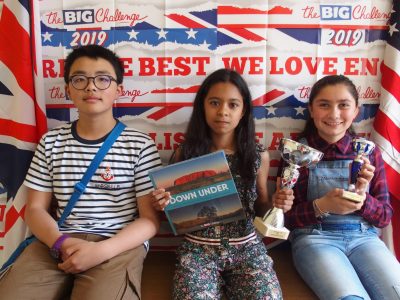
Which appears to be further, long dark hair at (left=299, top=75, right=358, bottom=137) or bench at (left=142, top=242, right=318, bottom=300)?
long dark hair at (left=299, top=75, right=358, bottom=137)

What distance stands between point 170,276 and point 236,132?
0.63 meters

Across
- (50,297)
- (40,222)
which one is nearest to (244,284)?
(50,297)

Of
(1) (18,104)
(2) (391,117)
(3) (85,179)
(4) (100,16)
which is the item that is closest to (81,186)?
(3) (85,179)

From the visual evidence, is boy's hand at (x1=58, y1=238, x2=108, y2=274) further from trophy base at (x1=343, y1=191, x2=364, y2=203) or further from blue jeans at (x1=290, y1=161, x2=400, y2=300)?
trophy base at (x1=343, y1=191, x2=364, y2=203)

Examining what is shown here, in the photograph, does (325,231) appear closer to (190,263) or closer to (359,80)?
(190,263)

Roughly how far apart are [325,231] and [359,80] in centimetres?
67

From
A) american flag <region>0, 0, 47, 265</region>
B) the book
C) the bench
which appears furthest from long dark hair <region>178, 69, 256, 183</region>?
american flag <region>0, 0, 47, 265</region>

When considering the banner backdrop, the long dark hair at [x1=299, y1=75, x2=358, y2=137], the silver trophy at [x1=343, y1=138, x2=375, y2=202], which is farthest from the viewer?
the banner backdrop

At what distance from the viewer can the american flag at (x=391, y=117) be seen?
1.55 metres

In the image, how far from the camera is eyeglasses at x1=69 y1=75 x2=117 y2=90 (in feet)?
4.44

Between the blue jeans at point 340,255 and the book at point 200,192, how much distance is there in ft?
0.99

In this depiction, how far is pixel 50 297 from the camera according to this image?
3.96 feet

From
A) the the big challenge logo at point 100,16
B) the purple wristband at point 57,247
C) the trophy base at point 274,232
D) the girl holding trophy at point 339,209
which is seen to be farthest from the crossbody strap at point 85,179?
the girl holding trophy at point 339,209

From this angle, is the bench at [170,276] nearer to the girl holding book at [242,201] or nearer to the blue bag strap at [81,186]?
the girl holding book at [242,201]
